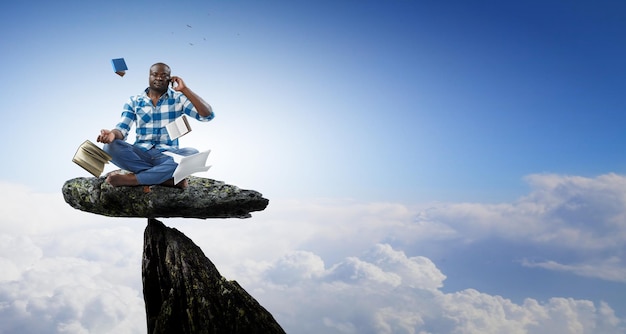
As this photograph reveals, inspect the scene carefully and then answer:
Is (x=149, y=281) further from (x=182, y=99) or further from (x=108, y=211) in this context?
(x=182, y=99)

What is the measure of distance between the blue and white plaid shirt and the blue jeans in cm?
11

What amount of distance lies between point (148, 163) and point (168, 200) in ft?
2.08

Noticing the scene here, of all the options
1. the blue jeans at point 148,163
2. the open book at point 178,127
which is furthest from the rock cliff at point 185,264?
the open book at point 178,127

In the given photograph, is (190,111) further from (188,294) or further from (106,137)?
(188,294)

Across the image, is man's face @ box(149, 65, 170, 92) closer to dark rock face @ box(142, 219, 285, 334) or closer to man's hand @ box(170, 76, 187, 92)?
man's hand @ box(170, 76, 187, 92)

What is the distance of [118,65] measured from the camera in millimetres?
8055

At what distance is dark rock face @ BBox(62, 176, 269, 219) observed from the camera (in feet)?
28.5

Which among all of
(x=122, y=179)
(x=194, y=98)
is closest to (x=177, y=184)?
(x=122, y=179)

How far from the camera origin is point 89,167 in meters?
8.09

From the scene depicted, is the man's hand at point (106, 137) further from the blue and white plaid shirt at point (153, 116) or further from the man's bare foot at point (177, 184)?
the man's bare foot at point (177, 184)

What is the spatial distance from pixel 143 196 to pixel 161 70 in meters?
1.90

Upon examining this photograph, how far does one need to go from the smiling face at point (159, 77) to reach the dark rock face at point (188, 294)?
2.26m

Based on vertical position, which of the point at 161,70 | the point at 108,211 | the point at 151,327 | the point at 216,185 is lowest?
the point at 151,327

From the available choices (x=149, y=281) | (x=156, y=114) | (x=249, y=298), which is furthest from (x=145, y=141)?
(x=249, y=298)
